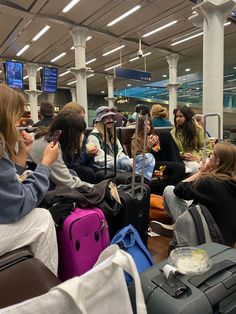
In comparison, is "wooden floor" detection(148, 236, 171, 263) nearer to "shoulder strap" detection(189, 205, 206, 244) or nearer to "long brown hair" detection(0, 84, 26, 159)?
"shoulder strap" detection(189, 205, 206, 244)

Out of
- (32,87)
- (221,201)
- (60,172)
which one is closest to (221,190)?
(221,201)

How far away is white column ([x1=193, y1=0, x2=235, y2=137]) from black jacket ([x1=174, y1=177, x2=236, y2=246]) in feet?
13.2

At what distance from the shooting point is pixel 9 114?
4.67ft

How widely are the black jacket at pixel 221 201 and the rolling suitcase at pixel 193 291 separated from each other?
68 cm

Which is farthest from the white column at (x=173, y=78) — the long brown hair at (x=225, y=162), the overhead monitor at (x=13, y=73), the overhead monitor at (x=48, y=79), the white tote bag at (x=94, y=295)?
the white tote bag at (x=94, y=295)

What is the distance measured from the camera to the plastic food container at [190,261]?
1.34 metres

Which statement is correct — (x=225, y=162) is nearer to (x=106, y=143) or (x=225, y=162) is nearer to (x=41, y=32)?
(x=106, y=143)

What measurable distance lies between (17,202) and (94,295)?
0.76m

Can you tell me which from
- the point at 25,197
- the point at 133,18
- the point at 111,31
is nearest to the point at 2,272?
the point at 25,197

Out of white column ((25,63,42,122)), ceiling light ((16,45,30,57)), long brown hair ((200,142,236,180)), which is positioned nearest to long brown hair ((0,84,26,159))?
long brown hair ((200,142,236,180))

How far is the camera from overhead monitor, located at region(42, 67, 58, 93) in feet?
40.0

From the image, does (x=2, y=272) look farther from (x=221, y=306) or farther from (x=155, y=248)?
(x=155, y=248)

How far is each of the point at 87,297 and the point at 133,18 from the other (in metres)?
9.18

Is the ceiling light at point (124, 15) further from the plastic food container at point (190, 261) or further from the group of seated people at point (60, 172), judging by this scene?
the plastic food container at point (190, 261)
